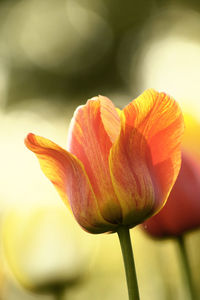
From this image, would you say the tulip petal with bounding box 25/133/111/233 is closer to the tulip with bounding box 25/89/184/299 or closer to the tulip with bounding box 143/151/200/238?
the tulip with bounding box 25/89/184/299

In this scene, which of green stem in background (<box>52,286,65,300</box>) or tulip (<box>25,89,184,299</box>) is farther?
green stem in background (<box>52,286,65,300</box>)

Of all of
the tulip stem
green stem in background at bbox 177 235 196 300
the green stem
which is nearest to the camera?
the tulip stem

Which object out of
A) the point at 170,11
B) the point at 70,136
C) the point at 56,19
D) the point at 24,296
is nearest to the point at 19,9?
the point at 56,19

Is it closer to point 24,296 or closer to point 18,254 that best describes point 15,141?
point 24,296

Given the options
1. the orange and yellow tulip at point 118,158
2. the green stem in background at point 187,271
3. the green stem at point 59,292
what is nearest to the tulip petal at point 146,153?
the orange and yellow tulip at point 118,158

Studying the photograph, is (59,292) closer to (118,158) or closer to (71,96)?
(118,158)

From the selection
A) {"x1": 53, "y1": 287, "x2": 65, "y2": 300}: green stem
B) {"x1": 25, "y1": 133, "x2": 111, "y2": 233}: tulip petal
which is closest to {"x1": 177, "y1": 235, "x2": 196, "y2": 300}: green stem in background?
{"x1": 25, "y1": 133, "x2": 111, "y2": 233}: tulip petal
